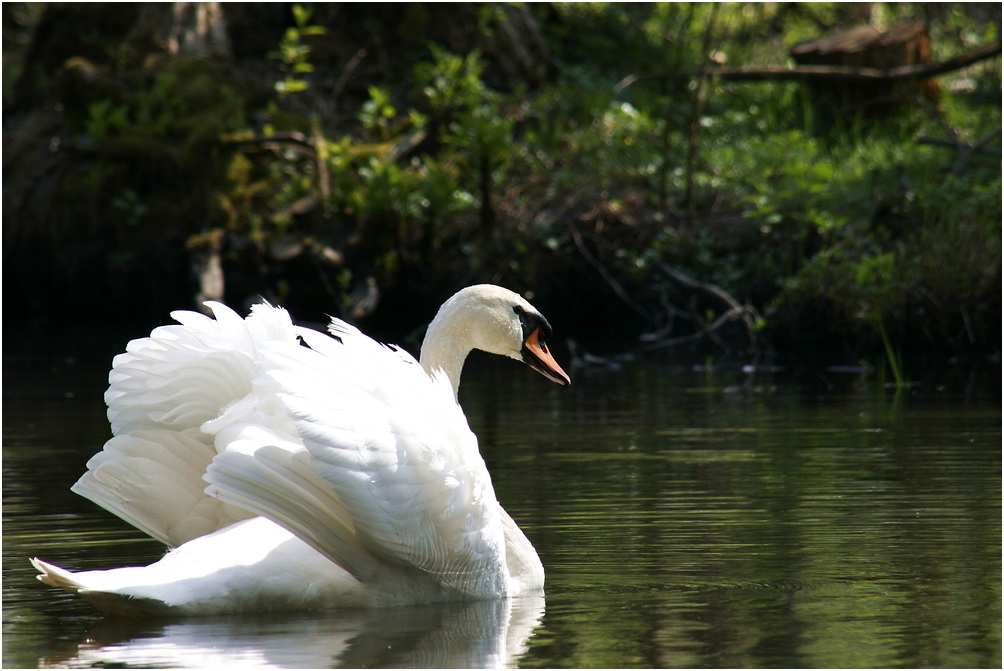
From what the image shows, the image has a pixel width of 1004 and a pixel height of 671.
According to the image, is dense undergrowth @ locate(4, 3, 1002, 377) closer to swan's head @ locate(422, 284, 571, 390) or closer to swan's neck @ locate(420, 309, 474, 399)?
swan's head @ locate(422, 284, 571, 390)

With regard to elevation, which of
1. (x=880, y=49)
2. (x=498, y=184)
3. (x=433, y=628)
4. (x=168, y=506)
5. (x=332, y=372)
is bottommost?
(x=433, y=628)

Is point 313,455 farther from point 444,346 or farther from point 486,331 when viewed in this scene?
point 486,331

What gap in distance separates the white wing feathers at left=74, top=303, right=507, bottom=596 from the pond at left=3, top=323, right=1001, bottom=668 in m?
0.28

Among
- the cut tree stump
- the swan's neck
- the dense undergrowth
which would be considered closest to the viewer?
the swan's neck

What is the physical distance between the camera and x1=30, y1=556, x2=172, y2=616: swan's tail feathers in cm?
445

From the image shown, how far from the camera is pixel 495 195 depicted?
16.8m

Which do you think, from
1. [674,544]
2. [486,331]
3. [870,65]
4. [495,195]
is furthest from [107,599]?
[870,65]

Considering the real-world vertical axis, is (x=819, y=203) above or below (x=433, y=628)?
above

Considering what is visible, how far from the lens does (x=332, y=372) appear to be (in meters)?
4.67

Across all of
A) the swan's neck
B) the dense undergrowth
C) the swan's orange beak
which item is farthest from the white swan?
the dense undergrowth

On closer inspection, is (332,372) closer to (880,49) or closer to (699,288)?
(699,288)

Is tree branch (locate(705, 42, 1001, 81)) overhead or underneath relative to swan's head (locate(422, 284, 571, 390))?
overhead

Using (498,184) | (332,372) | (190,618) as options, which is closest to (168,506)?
(190,618)

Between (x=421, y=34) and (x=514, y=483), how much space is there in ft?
42.9
